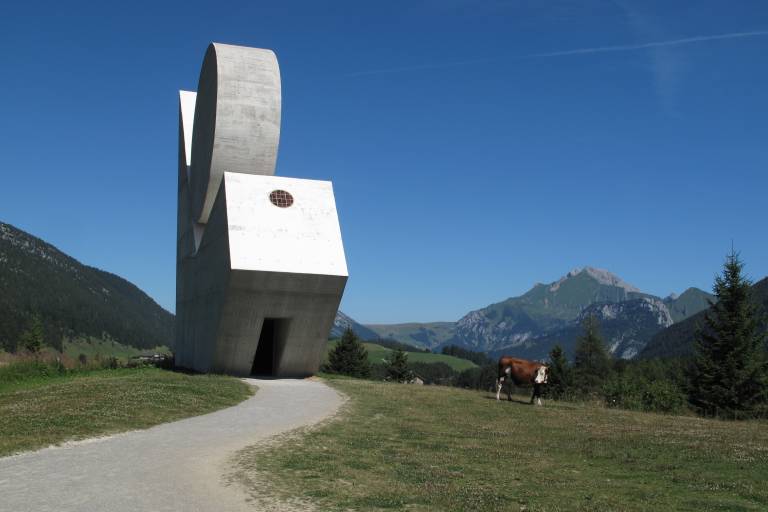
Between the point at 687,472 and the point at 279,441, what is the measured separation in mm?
6556

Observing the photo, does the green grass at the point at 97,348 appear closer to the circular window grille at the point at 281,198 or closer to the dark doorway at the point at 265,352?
the dark doorway at the point at 265,352

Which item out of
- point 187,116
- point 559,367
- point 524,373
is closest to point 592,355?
point 559,367

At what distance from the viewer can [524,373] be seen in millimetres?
22125

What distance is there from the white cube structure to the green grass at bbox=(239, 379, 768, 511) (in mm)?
9635

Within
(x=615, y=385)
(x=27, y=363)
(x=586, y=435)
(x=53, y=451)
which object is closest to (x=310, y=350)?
(x=27, y=363)

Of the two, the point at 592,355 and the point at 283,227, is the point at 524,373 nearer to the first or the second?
the point at 283,227

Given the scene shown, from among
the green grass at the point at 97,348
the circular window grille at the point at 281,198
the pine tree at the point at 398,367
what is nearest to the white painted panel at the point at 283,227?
the circular window grille at the point at 281,198

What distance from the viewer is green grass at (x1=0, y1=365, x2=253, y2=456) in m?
12.6

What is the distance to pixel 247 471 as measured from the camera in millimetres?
10023

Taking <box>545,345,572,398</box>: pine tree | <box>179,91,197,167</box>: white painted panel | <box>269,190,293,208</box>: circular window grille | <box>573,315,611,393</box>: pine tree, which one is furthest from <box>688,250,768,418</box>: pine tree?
A: <box>573,315,611,393</box>: pine tree

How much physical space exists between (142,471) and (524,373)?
14.4 metres

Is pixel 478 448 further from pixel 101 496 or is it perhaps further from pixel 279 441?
pixel 101 496

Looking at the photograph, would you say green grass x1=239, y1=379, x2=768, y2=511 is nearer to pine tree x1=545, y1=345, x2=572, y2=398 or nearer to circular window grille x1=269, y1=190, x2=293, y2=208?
circular window grille x1=269, y1=190, x2=293, y2=208

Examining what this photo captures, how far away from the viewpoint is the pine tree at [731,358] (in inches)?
1139
